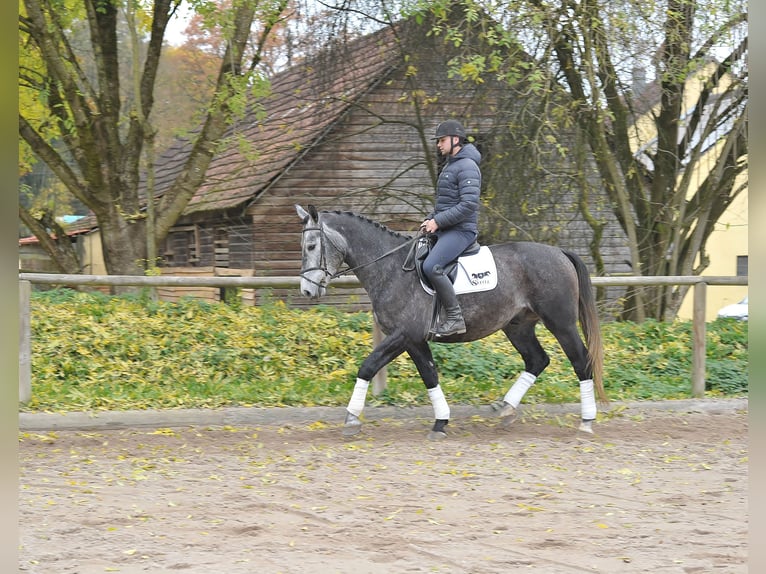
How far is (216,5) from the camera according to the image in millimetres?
11695

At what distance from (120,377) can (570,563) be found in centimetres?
618

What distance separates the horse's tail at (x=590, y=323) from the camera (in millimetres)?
8273

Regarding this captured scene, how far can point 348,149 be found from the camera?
17.5 metres

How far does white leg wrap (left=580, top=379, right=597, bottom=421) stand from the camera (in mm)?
8180

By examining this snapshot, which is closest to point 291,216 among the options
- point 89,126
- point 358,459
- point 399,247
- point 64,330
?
point 89,126

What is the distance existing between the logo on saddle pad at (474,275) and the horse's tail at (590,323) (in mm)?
932

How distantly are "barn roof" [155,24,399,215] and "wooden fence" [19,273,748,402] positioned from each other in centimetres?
402

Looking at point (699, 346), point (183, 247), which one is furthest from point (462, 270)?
point (183, 247)

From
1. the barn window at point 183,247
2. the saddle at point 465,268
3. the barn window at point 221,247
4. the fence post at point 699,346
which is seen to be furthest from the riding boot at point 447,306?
the barn window at point 183,247

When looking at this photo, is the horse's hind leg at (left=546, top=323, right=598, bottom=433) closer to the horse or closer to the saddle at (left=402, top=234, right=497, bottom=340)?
the horse

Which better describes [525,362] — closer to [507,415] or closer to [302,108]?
[507,415]

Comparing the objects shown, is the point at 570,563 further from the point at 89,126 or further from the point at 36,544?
the point at 89,126

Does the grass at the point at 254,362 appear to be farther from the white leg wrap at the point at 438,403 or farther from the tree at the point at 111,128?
the tree at the point at 111,128

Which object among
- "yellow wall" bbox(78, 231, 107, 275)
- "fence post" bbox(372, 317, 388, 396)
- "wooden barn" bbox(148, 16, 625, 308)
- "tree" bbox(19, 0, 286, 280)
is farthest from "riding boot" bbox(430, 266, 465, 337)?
"yellow wall" bbox(78, 231, 107, 275)
